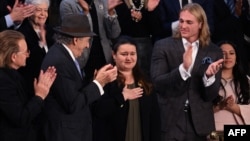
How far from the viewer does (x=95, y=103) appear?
198 inches

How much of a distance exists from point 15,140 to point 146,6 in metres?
2.58

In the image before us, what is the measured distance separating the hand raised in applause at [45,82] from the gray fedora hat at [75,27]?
1.10 feet

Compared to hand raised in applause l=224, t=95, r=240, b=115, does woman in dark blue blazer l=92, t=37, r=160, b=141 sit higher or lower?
higher

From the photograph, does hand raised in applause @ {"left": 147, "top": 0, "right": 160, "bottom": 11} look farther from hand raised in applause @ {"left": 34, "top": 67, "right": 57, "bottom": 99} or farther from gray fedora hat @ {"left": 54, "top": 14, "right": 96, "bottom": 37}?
hand raised in applause @ {"left": 34, "top": 67, "right": 57, "bottom": 99}

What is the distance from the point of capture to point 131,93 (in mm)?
5047

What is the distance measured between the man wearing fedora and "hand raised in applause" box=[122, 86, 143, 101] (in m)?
0.31

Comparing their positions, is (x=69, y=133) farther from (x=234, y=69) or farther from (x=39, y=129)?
(x=234, y=69)

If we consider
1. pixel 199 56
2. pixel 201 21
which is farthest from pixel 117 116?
pixel 201 21

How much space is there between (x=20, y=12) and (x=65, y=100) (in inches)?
58.8

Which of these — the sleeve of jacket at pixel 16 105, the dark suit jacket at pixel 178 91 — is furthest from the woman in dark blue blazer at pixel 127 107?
the sleeve of jacket at pixel 16 105

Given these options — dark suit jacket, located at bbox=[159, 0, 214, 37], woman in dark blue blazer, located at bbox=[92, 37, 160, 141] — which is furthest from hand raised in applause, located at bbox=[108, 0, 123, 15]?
woman in dark blue blazer, located at bbox=[92, 37, 160, 141]

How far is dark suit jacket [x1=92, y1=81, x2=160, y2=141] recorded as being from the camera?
4.99 metres

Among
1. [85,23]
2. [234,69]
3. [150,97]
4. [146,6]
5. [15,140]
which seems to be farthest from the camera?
[146,6]

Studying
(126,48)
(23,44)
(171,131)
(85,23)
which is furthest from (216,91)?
(23,44)
